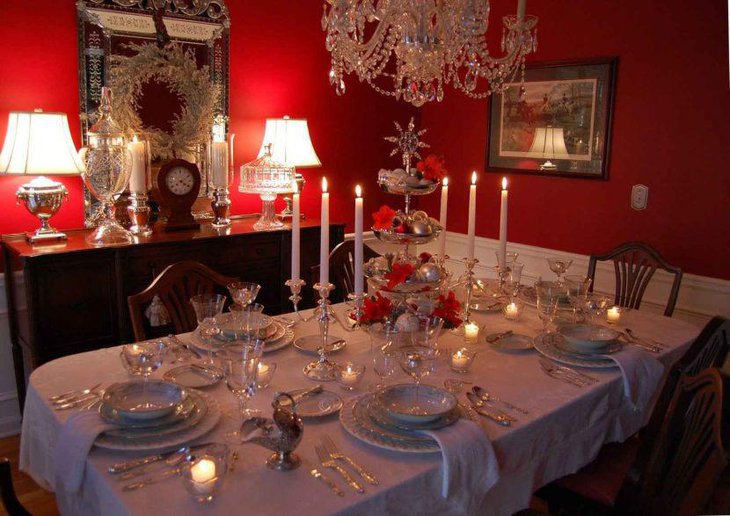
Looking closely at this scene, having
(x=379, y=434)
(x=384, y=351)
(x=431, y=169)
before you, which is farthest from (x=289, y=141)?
(x=379, y=434)

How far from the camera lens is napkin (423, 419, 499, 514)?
1.42 m

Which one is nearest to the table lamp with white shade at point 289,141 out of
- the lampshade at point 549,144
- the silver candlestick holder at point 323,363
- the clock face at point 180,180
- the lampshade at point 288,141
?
the lampshade at point 288,141

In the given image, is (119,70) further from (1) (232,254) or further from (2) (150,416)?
(2) (150,416)

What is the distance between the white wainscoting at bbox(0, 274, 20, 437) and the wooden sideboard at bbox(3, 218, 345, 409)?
0.08m

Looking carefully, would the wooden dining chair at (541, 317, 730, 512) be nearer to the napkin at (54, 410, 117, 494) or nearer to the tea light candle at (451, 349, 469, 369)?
the tea light candle at (451, 349, 469, 369)

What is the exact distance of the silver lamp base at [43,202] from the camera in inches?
112

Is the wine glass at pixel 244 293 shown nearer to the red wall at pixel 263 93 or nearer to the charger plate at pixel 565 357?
the charger plate at pixel 565 357

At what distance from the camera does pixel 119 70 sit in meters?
3.15

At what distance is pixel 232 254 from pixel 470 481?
2.08m

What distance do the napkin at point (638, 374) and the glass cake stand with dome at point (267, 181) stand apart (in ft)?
6.37

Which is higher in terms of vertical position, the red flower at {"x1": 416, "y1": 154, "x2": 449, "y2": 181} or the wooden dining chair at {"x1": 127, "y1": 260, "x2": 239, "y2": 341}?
the red flower at {"x1": 416, "y1": 154, "x2": 449, "y2": 181}

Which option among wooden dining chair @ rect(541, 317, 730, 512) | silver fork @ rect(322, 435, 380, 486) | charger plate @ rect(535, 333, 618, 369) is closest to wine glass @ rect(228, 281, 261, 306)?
silver fork @ rect(322, 435, 380, 486)

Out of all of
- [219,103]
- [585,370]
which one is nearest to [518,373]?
[585,370]

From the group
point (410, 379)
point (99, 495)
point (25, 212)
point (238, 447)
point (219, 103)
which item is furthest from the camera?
point (219, 103)
